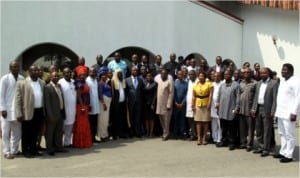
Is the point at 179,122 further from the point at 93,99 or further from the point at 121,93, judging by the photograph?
the point at 93,99

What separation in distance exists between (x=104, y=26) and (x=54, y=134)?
6.45 meters

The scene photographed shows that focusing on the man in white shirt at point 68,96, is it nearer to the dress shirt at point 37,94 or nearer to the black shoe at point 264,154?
the dress shirt at point 37,94

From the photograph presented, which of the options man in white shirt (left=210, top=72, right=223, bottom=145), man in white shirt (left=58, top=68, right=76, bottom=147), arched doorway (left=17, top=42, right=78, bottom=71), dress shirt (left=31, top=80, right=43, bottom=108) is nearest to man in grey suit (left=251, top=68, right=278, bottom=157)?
man in white shirt (left=210, top=72, right=223, bottom=145)

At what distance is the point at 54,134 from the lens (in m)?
10.6

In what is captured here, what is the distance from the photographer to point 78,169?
9.23 meters

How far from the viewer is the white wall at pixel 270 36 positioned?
1603cm

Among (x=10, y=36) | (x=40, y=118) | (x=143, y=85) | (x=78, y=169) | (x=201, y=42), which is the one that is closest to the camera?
(x=78, y=169)

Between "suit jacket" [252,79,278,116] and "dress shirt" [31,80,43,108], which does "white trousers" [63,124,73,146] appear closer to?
"dress shirt" [31,80,43,108]

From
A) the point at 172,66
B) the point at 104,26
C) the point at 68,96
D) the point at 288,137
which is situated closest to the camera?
the point at 288,137

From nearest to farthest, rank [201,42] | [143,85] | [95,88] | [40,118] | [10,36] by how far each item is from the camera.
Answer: [40,118], [95,88], [143,85], [10,36], [201,42]

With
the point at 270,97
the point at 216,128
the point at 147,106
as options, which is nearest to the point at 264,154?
the point at 270,97

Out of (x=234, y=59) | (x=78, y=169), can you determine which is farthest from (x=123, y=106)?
(x=234, y=59)

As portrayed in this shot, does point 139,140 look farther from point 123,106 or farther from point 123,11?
point 123,11

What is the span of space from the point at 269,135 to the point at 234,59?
8.29m
